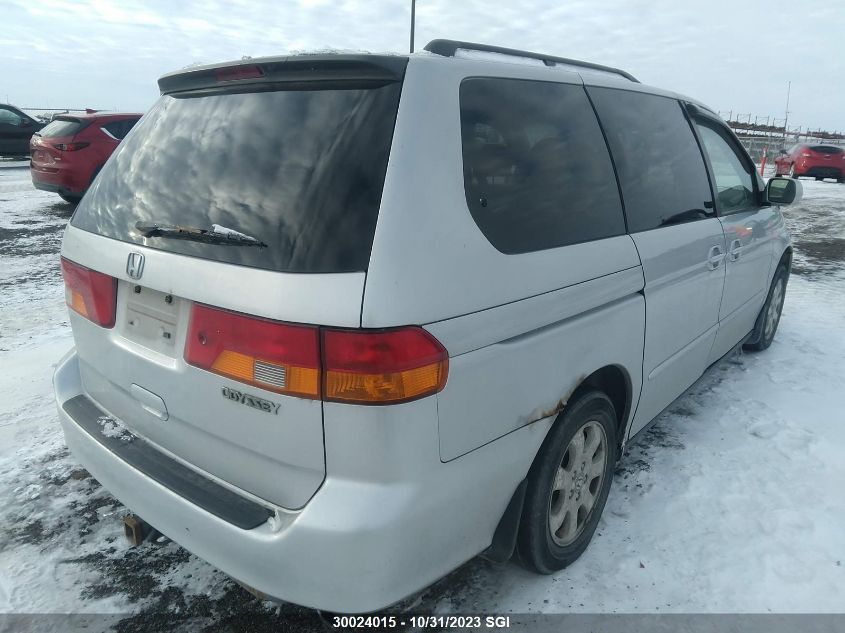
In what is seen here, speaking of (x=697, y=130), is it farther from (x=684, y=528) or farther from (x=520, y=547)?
(x=520, y=547)

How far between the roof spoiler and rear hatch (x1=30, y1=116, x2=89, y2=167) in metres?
9.70

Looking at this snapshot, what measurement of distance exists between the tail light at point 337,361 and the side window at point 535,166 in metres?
0.48

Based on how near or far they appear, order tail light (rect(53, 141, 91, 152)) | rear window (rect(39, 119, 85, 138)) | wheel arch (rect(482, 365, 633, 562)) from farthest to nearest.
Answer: rear window (rect(39, 119, 85, 138))
tail light (rect(53, 141, 91, 152))
wheel arch (rect(482, 365, 633, 562))

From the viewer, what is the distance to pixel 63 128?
10312mm

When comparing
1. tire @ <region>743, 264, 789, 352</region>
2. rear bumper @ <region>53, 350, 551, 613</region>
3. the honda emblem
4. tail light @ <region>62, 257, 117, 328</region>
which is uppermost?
the honda emblem

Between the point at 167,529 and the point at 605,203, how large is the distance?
6.48ft

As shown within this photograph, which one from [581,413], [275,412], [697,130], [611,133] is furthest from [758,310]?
[275,412]

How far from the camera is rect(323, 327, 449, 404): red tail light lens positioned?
1580 mm

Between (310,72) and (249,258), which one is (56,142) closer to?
(310,72)

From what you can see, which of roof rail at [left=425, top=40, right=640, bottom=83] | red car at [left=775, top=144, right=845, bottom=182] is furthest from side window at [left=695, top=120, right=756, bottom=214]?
red car at [left=775, top=144, right=845, bottom=182]

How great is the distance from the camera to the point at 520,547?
2.27 m

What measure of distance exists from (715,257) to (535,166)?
1637 mm

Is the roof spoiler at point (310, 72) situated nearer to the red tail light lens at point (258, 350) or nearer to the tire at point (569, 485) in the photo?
the red tail light lens at point (258, 350)

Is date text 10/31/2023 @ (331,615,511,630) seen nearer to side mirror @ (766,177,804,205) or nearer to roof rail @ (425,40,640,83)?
roof rail @ (425,40,640,83)
